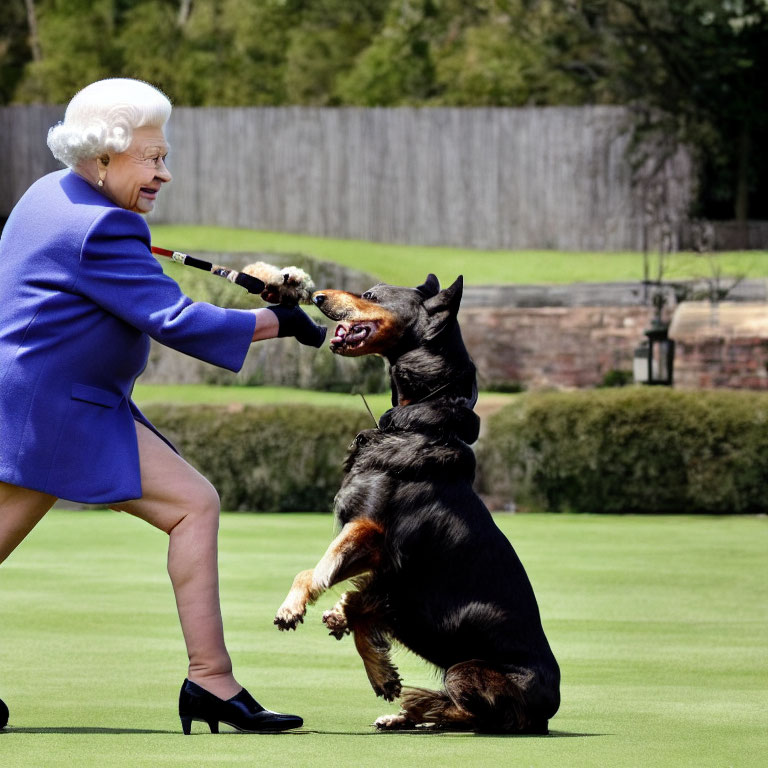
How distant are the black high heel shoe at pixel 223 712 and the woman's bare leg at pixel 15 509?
65cm

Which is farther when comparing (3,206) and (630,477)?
(3,206)

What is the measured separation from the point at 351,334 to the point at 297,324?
0.52 feet

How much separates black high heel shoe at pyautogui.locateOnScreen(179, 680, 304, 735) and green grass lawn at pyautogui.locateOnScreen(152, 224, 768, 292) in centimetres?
1758

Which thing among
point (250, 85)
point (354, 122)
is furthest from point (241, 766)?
point (250, 85)

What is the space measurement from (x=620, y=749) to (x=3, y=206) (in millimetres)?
25709

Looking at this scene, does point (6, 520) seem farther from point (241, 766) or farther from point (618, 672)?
point (618, 672)

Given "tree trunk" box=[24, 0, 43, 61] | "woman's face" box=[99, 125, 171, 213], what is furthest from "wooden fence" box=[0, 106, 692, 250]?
"woman's face" box=[99, 125, 171, 213]

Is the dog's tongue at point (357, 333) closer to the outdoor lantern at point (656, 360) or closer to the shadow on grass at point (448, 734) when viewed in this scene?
the shadow on grass at point (448, 734)

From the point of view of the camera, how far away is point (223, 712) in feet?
16.4

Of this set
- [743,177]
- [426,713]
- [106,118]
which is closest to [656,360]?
[743,177]

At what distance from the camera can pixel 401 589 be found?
5059mm

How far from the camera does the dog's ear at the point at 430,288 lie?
5.19 meters

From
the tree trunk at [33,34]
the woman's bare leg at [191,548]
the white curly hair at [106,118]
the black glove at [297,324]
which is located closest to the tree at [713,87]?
the tree trunk at [33,34]

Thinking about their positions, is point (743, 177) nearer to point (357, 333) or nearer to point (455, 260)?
point (455, 260)
